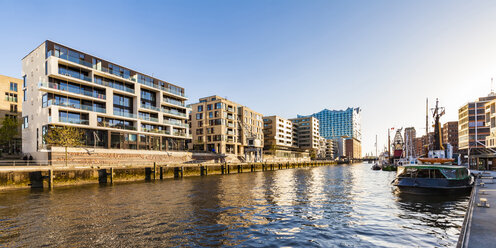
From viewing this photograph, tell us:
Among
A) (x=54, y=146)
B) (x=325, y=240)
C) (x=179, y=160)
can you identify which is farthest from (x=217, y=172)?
(x=325, y=240)

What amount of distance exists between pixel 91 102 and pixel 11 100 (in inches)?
1317

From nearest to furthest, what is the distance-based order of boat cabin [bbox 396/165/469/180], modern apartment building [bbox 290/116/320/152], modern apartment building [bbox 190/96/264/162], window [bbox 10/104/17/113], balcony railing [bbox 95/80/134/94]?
boat cabin [bbox 396/165/469/180] < balcony railing [bbox 95/80/134/94] < window [bbox 10/104/17/113] < modern apartment building [bbox 190/96/264/162] < modern apartment building [bbox 290/116/320/152]

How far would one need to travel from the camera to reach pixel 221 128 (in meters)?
90.9

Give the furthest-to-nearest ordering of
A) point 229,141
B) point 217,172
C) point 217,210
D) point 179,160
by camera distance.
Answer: point 229,141 → point 179,160 → point 217,172 → point 217,210

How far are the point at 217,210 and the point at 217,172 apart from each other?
44.2m

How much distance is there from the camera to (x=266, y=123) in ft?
470

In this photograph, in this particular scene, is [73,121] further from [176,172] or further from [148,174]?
[176,172]

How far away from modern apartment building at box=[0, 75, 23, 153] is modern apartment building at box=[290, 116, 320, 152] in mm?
138896

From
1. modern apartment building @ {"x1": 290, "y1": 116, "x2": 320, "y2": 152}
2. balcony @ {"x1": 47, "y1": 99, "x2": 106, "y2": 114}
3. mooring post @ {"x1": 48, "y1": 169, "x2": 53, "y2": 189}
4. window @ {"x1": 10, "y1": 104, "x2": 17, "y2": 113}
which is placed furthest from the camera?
modern apartment building @ {"x1": 290, "y1": 116, "x2": 320, "y2": 152}

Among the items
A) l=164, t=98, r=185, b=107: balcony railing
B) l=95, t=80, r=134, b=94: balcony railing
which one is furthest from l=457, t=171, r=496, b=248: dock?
l=164, t=98, r=185, b=107: balcony railing

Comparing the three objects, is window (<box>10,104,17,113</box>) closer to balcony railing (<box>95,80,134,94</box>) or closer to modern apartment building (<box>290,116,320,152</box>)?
balcony railing (<box>95,80,134,94</box>)

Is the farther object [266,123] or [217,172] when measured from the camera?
[266,123]

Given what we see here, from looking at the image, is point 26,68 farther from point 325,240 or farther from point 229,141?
point 325,240

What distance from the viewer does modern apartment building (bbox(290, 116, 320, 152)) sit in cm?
17050
